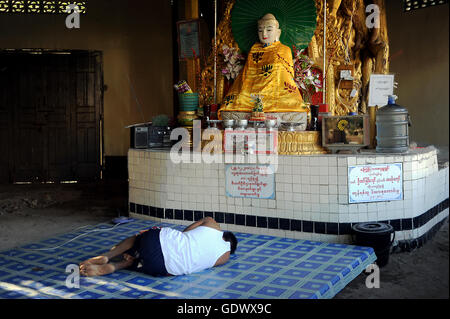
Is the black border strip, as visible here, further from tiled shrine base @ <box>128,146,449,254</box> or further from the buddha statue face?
the buddha statue face

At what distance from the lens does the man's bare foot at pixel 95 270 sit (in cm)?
351

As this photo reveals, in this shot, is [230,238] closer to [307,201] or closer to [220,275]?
[220,275]

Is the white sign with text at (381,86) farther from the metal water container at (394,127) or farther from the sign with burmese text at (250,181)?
the sign with burmese text at (250,181)

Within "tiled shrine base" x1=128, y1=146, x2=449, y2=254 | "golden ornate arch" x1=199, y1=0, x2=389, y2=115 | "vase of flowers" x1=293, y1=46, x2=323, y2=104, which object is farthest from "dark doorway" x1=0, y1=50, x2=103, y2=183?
"vase of flowers" x1=293, y1=46, x2=323, y2=104

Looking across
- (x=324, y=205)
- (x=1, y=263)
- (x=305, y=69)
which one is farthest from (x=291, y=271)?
(x=305, y=69)

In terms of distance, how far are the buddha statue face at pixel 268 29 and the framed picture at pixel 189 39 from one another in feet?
3.61

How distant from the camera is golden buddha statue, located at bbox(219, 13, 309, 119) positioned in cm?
584

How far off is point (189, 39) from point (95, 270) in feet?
14.5

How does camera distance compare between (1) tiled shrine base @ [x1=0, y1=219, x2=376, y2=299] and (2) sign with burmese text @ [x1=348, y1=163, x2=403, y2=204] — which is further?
(2) sign with burmese text @ [x1=348, y1=163, x2=403, y2=204]

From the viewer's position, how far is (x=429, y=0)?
8.14m

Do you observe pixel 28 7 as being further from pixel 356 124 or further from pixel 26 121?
pixel 356 124

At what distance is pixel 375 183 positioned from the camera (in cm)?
453

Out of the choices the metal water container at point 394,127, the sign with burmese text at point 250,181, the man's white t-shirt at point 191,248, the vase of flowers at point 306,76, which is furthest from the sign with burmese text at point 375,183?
the vase of flowers at point 306,76

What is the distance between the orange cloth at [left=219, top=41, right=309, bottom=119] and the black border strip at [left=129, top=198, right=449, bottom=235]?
157 cm
